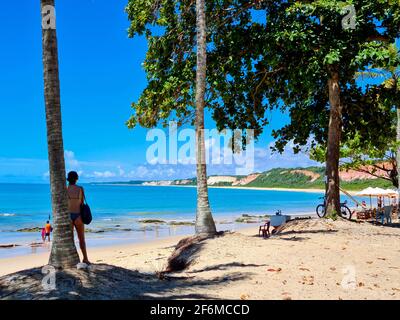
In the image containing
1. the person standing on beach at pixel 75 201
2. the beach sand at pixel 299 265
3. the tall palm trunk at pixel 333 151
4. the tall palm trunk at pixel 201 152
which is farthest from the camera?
the tall palm trunk at pixel 333 151

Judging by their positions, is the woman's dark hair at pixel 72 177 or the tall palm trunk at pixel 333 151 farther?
the tall palm trunk at pixel 333 151

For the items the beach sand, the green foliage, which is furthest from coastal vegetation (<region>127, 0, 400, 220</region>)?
the beach sand

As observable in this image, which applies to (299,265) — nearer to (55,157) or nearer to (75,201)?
(75,201)

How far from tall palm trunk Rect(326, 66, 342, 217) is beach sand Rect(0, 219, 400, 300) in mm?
1656

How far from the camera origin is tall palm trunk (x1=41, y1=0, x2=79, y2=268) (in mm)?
7527

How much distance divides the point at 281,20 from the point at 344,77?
4.60 m

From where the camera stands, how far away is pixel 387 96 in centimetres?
1739

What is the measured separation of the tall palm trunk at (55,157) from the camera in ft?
24.7

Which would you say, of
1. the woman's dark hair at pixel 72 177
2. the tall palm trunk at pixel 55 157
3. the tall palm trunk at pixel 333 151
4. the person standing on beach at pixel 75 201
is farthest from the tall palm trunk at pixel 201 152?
the tall palm trunk at pixel 55 157

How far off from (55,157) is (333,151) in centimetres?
1274

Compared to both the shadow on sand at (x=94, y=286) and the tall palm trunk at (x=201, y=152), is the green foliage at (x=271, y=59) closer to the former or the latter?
the tall palm trunk at (x=201, y=152)

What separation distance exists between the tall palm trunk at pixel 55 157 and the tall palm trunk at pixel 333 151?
1203 cm

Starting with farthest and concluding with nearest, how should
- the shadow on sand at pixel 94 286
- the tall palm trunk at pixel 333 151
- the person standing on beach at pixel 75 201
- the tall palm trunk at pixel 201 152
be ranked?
1. the tall palm trunk at pixel 333 151
2. the tall palm trunk at pixel 201 152
3. the person standing on beach at pixel 75 201
4. the shadow on sand at pixel 94 286
